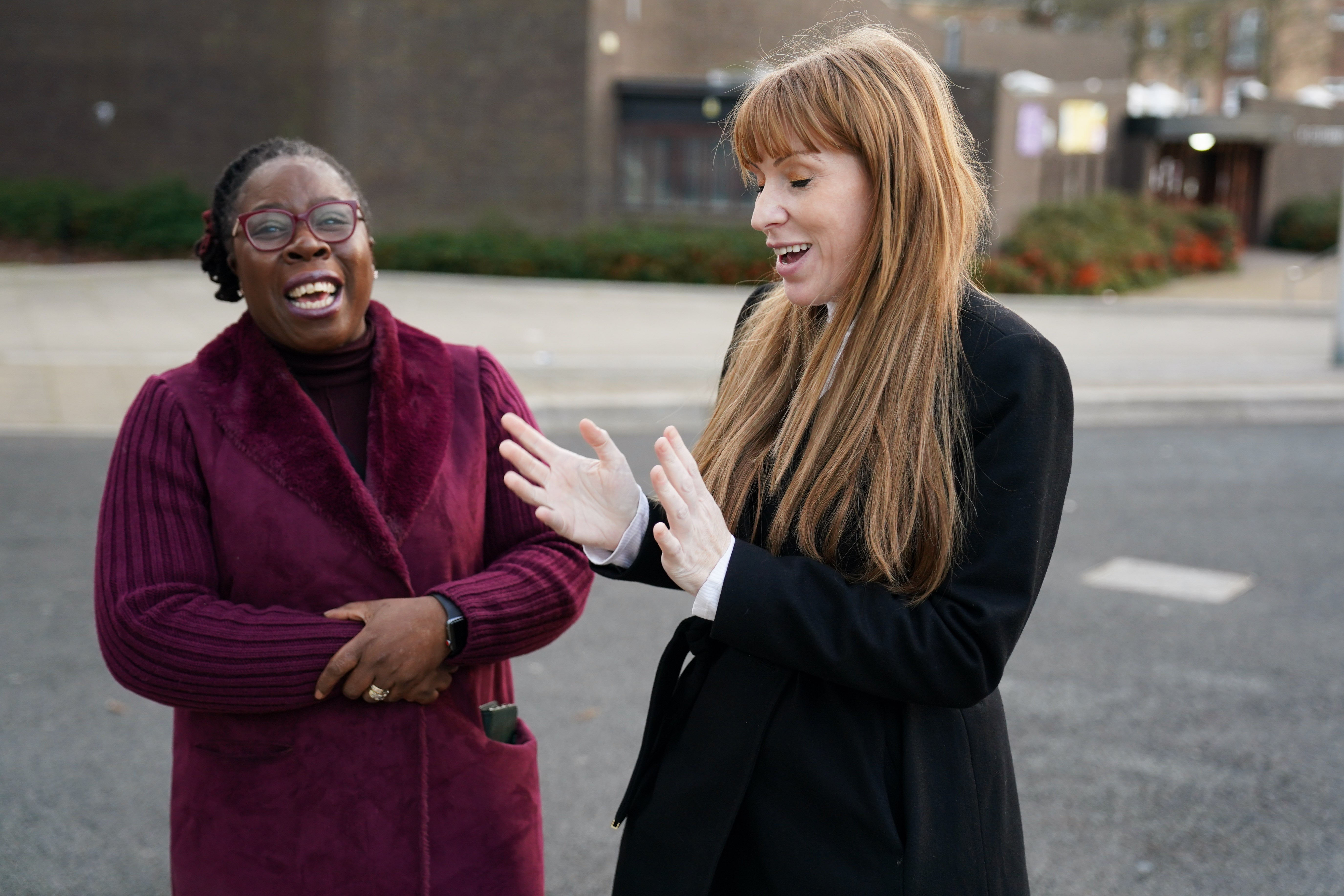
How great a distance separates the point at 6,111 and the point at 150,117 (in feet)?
10.3

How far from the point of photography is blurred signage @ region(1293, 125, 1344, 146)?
111 feet

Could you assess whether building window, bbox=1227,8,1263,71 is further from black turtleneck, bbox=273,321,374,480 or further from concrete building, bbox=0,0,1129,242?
black turtleneck, bbox=273,321,374,480

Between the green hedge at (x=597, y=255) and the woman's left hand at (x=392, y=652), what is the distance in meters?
20.2

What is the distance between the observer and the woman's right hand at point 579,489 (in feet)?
6.05

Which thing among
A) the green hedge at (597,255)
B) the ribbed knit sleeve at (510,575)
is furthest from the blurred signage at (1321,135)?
the ribbed knit sleeve at (510,575)

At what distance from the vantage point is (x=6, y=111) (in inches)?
1087

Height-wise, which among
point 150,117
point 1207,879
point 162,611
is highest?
point 150,117

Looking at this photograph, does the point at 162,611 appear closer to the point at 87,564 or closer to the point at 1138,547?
the point at 87,564

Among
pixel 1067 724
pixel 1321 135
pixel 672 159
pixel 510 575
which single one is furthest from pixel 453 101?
pixel 510 575

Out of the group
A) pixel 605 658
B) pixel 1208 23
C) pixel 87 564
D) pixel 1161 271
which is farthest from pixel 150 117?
pixel 1208 23

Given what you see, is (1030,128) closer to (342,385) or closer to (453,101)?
(453,101)

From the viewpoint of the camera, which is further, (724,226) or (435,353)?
(724,226)

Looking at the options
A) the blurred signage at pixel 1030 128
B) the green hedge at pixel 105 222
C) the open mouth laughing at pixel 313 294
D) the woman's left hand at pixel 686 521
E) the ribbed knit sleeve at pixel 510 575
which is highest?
the blurred signage at pixel 1030 128

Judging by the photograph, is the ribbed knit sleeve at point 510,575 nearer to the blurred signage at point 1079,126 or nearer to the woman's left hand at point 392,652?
the woman's left hand at point 392,652
